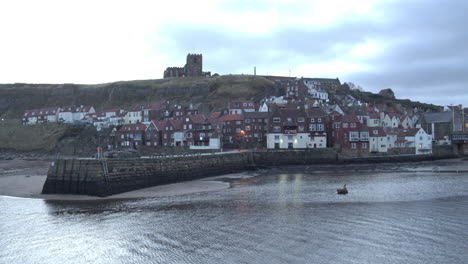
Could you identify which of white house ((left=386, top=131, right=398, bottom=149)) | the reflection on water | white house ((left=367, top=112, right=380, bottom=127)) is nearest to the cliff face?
white house ((left=367, top=112, right=380, bottom=127))

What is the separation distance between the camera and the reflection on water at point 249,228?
19.4m

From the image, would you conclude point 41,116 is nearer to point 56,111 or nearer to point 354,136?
point 56,111

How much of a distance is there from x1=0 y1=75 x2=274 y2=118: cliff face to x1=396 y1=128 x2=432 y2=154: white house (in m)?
52.8

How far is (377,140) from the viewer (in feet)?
223

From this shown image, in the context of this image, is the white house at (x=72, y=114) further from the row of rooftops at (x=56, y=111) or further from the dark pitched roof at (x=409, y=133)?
the dark pitched roof at (x=409, y=133)

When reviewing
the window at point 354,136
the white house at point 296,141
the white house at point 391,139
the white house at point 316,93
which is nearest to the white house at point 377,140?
the white house at point 391,139

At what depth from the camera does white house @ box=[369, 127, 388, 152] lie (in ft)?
222

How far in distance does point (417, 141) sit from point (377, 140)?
8.97 metres

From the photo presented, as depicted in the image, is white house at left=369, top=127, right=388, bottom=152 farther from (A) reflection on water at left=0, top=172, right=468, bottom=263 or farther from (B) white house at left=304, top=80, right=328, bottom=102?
(B) white house at left=304, top=80, right=328, bottom=102

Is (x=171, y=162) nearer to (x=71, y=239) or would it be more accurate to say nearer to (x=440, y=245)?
(x=71, y=239)

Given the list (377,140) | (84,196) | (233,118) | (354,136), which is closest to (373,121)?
(377,140)

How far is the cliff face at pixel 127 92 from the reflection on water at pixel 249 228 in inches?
3300

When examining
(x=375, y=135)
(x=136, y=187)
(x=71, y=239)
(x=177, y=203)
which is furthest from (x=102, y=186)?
(x=375, y=135)

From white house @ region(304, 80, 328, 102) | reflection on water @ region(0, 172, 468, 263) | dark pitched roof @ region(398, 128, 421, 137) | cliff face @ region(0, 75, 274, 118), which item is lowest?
reflection on water @ region(0, 172, 468, 263)
